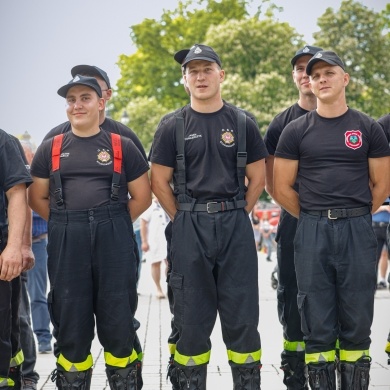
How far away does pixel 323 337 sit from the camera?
5.95 m

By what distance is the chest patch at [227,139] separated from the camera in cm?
603

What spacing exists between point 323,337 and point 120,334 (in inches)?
58.3

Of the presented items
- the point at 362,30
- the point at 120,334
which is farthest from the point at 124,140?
the point at 362,30

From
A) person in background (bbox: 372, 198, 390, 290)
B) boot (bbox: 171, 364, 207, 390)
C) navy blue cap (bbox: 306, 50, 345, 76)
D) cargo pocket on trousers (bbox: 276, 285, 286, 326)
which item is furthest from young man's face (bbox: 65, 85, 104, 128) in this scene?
person in background (bbox: 372, 198, 390, 290)

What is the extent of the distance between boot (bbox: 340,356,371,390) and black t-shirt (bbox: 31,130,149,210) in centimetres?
207

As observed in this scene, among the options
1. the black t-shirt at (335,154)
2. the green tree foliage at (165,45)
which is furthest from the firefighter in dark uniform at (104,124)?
the green tree foliage at (165,45)

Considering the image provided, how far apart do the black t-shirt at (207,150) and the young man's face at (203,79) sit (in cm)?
15

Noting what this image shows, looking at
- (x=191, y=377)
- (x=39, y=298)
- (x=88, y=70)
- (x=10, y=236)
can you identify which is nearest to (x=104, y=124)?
(x=88, y=70)

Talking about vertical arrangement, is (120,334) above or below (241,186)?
below

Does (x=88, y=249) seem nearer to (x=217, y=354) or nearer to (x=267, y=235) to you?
(x=217, y=354)

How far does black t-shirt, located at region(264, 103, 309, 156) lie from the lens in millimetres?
6863

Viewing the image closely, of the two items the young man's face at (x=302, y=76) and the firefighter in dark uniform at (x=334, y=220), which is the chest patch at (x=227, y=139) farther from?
the young man's face at (x=302, y=76)

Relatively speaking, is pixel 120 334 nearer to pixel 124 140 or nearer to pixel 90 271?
pixel 90 271

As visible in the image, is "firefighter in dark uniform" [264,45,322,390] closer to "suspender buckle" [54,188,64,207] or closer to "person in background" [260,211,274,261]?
"suspender buckle" [54,188,64,207]
